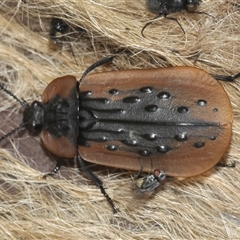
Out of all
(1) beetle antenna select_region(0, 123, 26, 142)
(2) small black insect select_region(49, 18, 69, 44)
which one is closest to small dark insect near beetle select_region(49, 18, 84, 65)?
(2) small black insect select_region(49, 18, 69, 44)

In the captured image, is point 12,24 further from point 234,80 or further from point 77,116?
point 234,80

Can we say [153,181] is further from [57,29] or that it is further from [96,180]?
[57,29]

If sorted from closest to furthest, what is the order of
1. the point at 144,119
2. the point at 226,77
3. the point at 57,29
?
the point at 226,77, the point at 144,119, the point at 57,29

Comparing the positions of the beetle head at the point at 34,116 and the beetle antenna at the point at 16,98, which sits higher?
the beetle antenna at the point at 16,98

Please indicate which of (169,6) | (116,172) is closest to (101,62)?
(169,6)

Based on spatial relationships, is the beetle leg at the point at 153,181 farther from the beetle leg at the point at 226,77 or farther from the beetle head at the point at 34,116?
the beetle head at the point at 34,116

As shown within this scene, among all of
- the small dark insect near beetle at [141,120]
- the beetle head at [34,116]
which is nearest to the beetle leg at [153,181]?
the small dark insect near beetle at [141,120]
